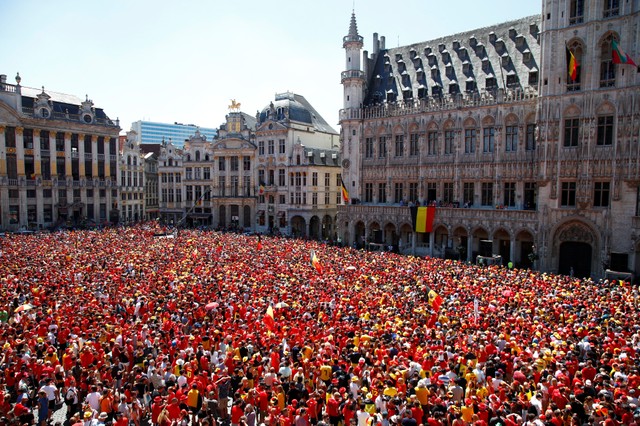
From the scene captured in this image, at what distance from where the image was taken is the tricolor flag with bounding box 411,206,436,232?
47.5m

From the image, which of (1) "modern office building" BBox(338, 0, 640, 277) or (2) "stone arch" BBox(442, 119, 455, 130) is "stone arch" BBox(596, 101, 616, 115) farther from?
(2) "stone arch" BBox(442, 119, 455, 130)

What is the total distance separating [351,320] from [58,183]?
204 ft

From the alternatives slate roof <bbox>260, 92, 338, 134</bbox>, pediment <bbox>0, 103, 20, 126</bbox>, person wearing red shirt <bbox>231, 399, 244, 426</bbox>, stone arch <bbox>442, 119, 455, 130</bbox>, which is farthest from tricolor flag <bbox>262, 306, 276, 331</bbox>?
pediment <bbox>0, 103, 20, 126</bbox>

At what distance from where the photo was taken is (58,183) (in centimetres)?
6744

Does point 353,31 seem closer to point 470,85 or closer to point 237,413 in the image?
point 470,85

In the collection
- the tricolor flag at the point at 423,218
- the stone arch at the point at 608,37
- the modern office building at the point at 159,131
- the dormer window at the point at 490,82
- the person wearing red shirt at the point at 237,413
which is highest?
the modern office building at the point at 159,131

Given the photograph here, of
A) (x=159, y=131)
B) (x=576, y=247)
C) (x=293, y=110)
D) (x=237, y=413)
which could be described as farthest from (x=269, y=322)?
(x=159, y=131)

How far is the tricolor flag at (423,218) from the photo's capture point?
47.5 metres

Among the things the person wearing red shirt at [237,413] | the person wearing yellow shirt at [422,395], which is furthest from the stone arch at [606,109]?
the person wearing red shirt at [237,413]

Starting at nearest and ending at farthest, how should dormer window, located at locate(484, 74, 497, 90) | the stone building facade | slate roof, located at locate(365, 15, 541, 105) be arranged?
slate roof, located at locate(365, 15, 541, 105), dormer window, located at locate(484, 74, 497, 90), the stone building facade

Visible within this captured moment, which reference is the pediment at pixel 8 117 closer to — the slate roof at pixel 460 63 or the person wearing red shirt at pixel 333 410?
the slate roof at pixel 460 63

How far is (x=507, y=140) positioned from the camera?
44.2m

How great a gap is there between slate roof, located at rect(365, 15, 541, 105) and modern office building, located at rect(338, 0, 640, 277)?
0.47ft

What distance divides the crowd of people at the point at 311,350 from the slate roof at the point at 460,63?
24.8m
